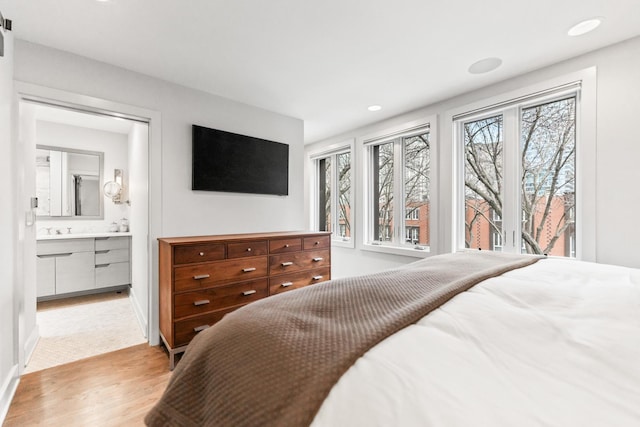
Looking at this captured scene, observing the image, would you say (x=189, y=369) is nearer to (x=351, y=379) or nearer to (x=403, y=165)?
(x=351, y=379)

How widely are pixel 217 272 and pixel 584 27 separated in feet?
10.5

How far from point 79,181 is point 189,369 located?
4671 mm

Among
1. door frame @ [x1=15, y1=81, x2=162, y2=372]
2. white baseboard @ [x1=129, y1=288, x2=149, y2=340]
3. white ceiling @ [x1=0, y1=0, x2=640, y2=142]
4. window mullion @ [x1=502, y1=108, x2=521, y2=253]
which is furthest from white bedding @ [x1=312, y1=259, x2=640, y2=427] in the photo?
white baseboard @ [x1=129, y1=288, x2=149, y2=340]

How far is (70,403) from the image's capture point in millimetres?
1771

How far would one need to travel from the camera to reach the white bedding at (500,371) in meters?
0.48

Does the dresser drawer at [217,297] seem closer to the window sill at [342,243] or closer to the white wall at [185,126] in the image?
the white wall at [185,126]

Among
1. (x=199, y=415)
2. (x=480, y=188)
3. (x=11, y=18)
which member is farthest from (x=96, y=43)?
(x=480, y=188)

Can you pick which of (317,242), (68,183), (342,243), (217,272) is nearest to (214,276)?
(217,272)

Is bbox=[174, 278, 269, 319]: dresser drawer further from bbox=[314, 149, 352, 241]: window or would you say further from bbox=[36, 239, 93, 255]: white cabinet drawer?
bbox=[36, 239, 93, 255]: white cabinet drawer

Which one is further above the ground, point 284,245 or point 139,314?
point 284,245

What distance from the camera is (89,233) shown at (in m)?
4.17

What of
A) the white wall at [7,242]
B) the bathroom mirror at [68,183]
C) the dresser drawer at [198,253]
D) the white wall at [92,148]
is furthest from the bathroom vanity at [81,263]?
the dresser drawer at [198,253]

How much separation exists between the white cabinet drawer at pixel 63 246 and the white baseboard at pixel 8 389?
7.02ft

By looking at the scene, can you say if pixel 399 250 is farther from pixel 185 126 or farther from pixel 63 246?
pixel 63 246
